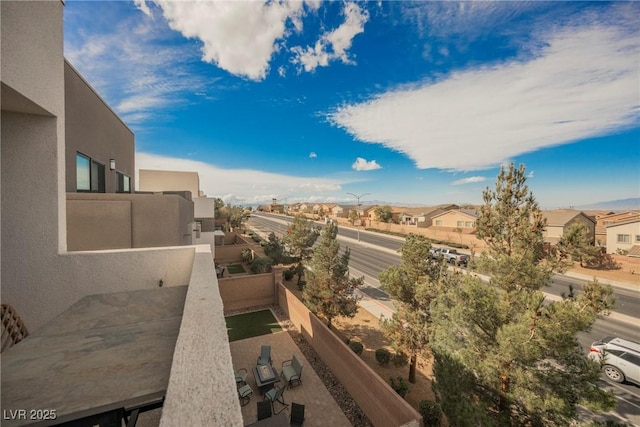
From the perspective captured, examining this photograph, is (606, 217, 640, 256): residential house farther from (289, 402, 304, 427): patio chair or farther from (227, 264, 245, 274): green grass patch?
(227, 264, 245, 274): green grass patch

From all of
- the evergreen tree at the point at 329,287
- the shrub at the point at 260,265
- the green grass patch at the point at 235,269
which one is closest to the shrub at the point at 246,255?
the green grass patch at the point at 235,269

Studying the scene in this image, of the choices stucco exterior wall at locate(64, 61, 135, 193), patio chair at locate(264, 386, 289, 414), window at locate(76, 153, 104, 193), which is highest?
stucco exterior wall at locate(64, 61, 135, 193)

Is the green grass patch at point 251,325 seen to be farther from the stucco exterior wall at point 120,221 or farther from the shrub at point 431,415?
the shrub at point 431,415

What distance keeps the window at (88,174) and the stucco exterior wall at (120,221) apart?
103 inches

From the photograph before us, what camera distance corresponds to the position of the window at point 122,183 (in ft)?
44.4

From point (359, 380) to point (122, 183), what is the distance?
51.0ft

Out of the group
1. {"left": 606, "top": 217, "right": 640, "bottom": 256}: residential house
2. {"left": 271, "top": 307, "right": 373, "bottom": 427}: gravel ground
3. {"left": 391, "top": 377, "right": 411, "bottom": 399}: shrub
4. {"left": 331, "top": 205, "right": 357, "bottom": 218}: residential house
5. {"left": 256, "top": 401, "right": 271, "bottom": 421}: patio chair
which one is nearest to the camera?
{"left": 256, "top": 401, "right": 271, "bottom": 421}: patio chair

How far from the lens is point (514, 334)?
19.2 feet

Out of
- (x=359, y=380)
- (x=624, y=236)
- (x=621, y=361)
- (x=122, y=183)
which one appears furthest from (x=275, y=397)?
(x=624, y=236)

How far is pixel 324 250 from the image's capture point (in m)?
15.3

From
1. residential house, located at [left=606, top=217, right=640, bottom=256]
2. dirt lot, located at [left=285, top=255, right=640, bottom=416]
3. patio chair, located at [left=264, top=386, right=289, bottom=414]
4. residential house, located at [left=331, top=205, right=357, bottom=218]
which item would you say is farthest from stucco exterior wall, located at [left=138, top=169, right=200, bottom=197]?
residential house, located at [left=331, top=205, right=357, bottom=218]

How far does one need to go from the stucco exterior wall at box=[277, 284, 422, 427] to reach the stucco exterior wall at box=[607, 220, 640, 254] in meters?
41.9

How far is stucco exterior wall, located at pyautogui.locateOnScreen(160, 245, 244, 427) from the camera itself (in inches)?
61.6

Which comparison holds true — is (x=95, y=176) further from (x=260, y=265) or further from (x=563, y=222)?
(x=563, y=222)
